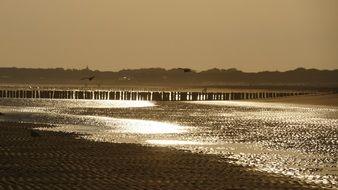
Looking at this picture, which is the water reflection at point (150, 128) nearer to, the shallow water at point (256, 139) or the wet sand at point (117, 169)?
the shallow water at point (256, 139)

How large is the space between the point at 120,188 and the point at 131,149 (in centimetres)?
883

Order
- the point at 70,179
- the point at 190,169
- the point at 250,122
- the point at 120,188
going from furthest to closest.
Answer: the point at 250,122, the point at 190,169, the point at 70,179, the point at 120,188

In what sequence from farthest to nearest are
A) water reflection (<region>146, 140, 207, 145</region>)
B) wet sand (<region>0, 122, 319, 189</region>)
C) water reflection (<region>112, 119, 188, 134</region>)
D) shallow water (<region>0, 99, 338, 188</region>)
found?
water reflection (<region>112, 119, 188, 134</region>), water reflection (<region>146, 140, 207, 145</region>), shallow water (<region>0, 99, 338, 188</region>), wet sand (<region>0, 122, 319, 189</region>)

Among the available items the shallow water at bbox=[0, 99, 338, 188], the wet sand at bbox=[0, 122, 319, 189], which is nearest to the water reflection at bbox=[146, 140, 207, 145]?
the shallow water at bbox=[0, 99, 338, 188]

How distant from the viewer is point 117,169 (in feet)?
58.2

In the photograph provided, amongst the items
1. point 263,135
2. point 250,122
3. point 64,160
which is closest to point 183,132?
point 263,135

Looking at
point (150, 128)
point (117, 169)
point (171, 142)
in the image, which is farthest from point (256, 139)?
point (117, 169)

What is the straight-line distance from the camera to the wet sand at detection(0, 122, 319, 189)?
15.1m

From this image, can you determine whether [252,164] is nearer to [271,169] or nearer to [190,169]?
[271,169]

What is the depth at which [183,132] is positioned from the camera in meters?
32.4

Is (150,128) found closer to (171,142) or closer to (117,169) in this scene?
(171,142)

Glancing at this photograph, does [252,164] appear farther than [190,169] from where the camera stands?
Yes

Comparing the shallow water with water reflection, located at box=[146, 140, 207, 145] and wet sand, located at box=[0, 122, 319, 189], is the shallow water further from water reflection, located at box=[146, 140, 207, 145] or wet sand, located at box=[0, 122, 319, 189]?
wet sand, located at box=[0, 122, 319, 189]

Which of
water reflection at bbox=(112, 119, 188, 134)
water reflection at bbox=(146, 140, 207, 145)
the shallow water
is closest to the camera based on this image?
the shallow water
